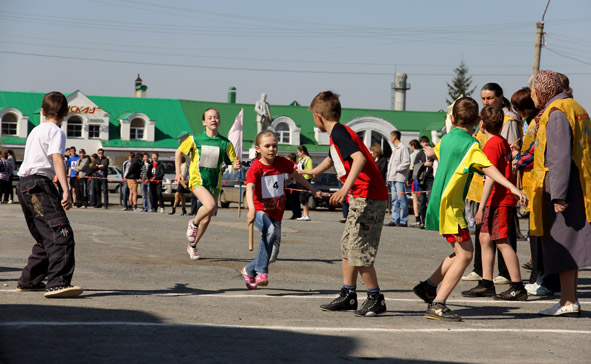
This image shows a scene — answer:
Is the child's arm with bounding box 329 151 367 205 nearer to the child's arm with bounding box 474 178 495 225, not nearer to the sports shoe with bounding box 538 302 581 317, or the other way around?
the child's arm with bounding box 474 178 495 225

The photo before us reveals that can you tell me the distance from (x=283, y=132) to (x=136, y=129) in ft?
38.4

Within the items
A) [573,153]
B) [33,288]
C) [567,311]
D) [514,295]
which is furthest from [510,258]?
[33,288]

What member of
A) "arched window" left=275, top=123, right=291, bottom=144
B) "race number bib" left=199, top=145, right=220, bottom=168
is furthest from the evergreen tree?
"race number bib" left=199, top=145, right=220, bottom=168

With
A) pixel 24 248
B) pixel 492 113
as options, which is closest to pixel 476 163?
pixel 492 113

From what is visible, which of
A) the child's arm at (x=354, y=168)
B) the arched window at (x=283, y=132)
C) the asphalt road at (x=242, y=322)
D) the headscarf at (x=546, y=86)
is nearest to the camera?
the asphalt road at (x=242, y=322)

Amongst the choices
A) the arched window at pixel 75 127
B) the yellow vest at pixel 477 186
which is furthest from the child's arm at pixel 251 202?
the arched window at pixel 75 127

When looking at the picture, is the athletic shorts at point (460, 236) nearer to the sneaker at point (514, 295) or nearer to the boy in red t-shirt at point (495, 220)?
the boy in red t-shirt at point (495, 220)

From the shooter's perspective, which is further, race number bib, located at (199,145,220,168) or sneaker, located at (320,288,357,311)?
race number bib, located at (199,145,220,168)

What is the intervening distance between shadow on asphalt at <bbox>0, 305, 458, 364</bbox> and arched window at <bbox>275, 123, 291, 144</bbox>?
203ft

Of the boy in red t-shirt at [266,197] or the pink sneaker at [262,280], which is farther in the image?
the boy in red t-shirt at [266,197]

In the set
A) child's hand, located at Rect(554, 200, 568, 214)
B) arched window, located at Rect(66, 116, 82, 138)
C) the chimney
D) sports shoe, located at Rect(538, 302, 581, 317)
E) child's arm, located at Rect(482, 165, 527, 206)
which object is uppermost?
the chimney

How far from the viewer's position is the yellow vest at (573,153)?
7.29m

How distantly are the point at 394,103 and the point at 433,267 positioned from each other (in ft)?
248

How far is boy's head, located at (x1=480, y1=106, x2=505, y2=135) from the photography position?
28.3 ft
